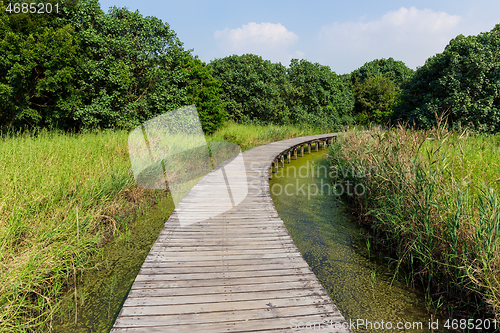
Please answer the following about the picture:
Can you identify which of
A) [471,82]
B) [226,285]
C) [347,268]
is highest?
[471,82]

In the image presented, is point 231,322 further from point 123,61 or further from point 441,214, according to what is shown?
point 123,61

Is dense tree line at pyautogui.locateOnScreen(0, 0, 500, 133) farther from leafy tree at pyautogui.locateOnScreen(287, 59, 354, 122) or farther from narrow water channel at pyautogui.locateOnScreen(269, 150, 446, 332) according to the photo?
leafy tree at pyautogui.locateOnScreen(287, 59, 354, 122)

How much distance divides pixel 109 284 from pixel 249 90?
19733 millimetres

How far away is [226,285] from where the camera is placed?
2385 millimetres

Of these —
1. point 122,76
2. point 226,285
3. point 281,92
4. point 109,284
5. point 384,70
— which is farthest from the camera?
point 384,70

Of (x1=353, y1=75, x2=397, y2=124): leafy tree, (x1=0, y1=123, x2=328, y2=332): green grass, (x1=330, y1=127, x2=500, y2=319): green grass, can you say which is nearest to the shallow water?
(x1=0, y1=123, x2=328, y2=332): green grass

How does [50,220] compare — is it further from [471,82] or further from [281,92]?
[281,92]

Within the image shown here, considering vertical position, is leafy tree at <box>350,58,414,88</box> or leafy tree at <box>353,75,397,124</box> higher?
leafy tree at <box>350,58,414,88</box>

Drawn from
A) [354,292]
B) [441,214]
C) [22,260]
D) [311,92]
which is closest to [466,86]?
[311,92]

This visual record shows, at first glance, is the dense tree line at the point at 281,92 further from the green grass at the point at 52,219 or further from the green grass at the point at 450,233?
the green grass at the point at 450,233

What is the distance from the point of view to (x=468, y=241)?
109 inches

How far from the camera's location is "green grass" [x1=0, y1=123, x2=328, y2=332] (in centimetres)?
250

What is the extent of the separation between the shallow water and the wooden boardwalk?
69cm

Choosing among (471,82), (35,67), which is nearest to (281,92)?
(471,82)
